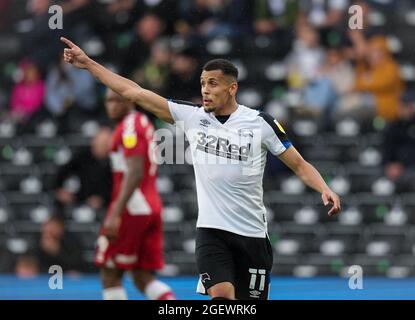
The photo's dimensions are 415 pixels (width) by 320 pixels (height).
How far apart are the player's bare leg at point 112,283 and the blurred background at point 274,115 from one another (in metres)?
3.94

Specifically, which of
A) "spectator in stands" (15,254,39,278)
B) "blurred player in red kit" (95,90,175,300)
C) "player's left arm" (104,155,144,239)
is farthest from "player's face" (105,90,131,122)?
"spectator in stands" (15,254,39,278)

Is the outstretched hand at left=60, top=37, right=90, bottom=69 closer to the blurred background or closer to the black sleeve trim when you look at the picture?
the black sleeve trim

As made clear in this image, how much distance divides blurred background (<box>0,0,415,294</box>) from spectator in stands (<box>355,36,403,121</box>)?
2cm

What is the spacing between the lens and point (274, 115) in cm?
1408

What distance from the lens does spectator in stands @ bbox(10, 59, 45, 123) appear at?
14.5 metres

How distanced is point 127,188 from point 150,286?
848mm

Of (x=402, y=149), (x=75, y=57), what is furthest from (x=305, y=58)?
(x=75, y=57)

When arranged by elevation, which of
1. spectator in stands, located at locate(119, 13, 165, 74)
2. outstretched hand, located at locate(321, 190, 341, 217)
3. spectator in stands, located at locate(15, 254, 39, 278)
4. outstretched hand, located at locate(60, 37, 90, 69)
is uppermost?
spectator in stands, located at locate(119, 13, 165, 74)

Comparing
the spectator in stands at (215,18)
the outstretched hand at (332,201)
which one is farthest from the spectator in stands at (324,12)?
the outstretched hand at (332,201)

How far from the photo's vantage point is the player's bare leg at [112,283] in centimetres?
970

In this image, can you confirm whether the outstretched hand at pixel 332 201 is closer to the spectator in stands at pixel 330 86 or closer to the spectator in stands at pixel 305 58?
the spectator in stands at pixel 330 86

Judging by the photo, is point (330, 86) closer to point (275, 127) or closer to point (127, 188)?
point (127, 188)

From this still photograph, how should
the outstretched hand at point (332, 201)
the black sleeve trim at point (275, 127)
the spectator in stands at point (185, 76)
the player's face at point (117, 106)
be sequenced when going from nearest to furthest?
1. the outstretched hand at point (332, 201)
2. the black sleeve trim at point (275, 127)
3. the player's face at point (117, 106)
4. the spectator in stands at point (185, 76)
